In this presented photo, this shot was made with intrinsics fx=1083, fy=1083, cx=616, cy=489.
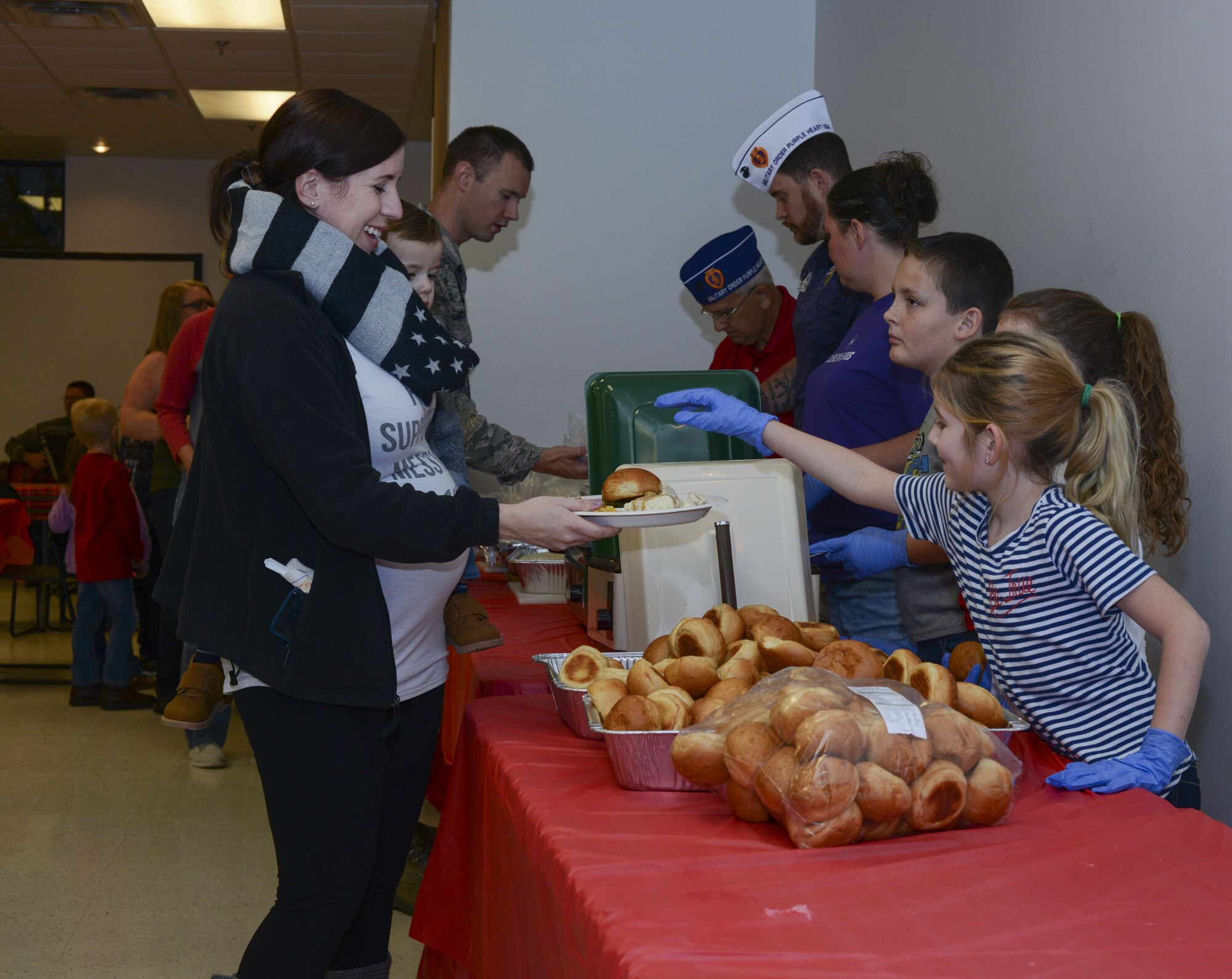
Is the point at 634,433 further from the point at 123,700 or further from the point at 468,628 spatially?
the point at 123,700

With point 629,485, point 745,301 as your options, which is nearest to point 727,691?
point 629,485

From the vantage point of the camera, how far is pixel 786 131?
2.72 meters

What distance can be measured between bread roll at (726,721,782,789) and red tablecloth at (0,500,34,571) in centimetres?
484

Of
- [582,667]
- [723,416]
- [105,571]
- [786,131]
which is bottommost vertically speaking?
[105,571]

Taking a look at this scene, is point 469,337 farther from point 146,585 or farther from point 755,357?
point 146,585

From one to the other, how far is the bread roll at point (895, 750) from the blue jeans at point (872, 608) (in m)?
1.12

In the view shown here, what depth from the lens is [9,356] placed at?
27.9ft

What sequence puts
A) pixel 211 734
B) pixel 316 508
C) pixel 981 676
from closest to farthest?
pixel 316 508
pixel 981 676
pixel 211 734

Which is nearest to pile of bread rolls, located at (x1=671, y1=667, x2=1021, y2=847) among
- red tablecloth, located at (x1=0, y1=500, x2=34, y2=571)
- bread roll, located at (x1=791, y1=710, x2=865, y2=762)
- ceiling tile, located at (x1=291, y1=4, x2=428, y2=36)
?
bread roll, located at (x1=791, y1=710, x2=865, y2=762)

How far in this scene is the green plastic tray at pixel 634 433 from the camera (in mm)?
2076

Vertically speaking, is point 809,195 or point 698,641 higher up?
point 809,195

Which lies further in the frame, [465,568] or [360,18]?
[360,18]

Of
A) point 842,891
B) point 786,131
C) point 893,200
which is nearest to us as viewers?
point 842,891

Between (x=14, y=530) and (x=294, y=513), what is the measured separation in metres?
4.75
